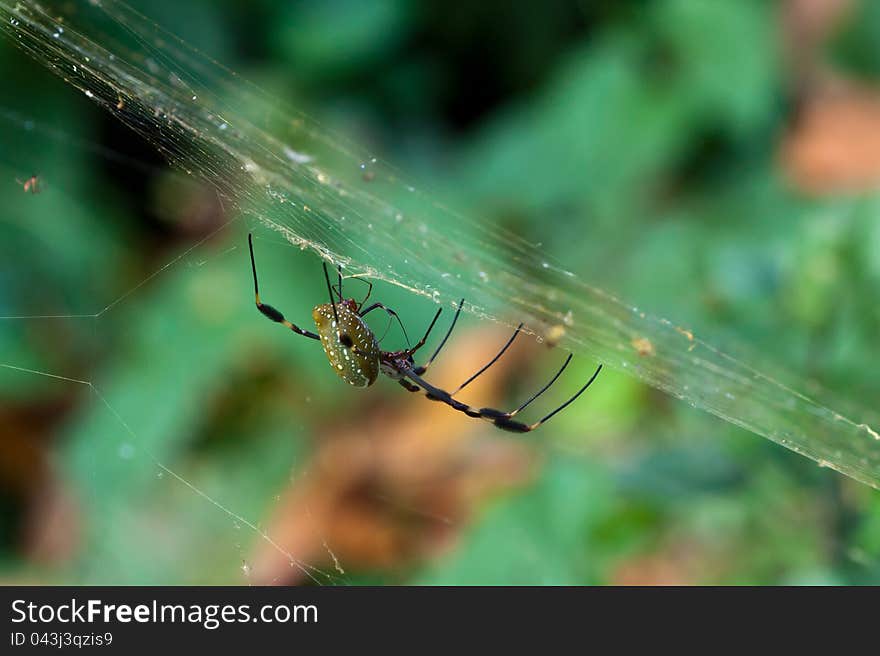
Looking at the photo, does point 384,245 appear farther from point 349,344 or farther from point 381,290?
point 381,290

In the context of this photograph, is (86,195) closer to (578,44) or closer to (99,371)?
(99,371)

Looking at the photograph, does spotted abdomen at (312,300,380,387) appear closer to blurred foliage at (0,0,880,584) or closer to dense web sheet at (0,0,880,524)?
dense web sheet at (0,0,880,524)

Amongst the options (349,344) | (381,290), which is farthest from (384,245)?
(381,290)

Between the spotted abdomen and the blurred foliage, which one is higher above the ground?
the blurred foliage

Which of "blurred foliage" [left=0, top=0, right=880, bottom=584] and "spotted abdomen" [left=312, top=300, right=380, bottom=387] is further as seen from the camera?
"blurred foliage" [left=0, top=0, right=880, bottom=584]

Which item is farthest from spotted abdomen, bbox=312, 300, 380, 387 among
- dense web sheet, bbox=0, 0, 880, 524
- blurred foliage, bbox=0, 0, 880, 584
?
blurred foliage, bbox=0, 0, 880, 584
